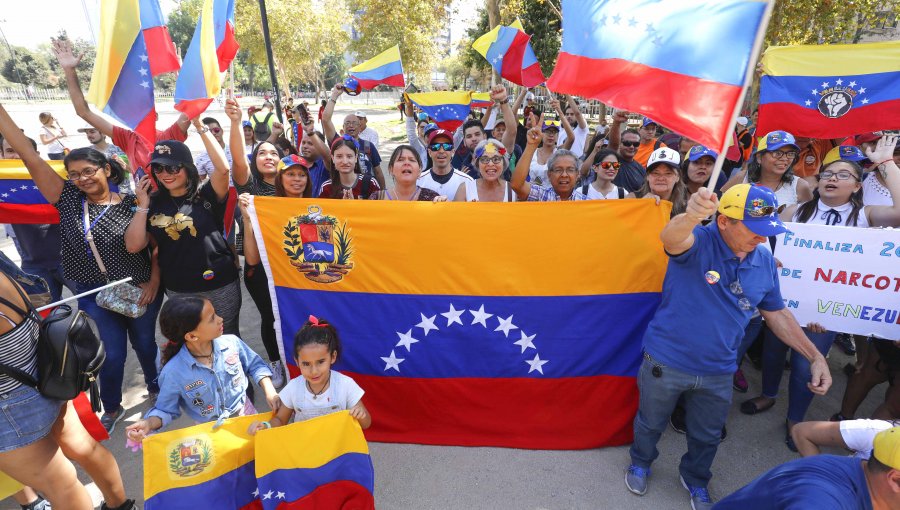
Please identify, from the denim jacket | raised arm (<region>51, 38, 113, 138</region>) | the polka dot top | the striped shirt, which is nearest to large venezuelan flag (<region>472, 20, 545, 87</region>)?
raised arm (<region>51, 38, 113, 138</region>)

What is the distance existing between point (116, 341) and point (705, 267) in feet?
13.5

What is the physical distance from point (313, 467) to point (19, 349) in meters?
1.42

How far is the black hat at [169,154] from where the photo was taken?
125 inches

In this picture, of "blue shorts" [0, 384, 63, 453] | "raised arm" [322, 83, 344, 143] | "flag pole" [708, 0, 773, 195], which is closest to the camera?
"flag pole" [708, 0, 773, 195]

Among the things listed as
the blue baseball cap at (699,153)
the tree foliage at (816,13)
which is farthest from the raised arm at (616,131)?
the tree foliage at (816,13)

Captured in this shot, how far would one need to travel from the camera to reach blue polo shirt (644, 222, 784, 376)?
247 cm

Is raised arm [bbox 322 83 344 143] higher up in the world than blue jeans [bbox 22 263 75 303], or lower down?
higher up

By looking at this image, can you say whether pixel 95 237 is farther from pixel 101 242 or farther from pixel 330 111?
pixel 330 111

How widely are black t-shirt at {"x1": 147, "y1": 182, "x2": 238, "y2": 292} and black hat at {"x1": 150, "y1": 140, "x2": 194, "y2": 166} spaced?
275mm

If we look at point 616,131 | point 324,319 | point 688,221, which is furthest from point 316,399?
point 616,131

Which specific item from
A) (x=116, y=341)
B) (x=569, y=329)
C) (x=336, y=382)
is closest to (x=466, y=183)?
(x=569, y=329)

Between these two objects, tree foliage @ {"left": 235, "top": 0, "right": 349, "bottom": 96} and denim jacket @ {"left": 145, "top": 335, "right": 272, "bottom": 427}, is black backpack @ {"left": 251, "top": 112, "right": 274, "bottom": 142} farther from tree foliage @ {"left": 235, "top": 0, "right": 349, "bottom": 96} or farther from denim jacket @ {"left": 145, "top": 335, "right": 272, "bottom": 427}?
tree foliage @ {"left": 235, "top": 0, "right": 349, "bottom": 96}

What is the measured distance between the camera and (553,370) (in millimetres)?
3326

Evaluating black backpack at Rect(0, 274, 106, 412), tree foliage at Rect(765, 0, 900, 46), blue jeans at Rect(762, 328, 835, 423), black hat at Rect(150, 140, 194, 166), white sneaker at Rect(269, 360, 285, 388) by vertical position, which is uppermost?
tree foliage at Rect(765, 0, 900, 46)
